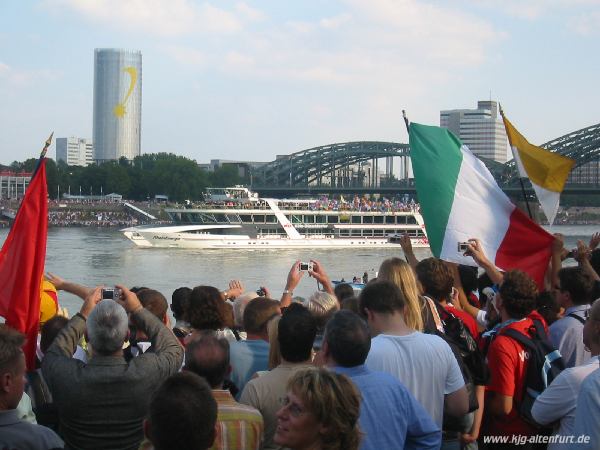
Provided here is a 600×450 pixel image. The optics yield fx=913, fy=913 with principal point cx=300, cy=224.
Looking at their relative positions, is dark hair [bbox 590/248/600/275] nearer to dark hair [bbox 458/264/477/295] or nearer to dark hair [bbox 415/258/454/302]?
dark hair [bbox 458/264/477/295]

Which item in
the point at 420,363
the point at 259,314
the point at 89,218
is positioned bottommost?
the point at 89,218

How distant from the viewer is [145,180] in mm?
126875

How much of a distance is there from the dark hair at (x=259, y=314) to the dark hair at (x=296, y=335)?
0.78 metres

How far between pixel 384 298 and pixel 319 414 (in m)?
1.23

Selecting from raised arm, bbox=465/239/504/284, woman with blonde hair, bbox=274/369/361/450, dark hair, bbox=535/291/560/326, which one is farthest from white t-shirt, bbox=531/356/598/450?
raised arm, bbox=465/239/504/284

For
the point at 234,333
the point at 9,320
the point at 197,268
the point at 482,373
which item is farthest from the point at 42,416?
the point at 197,268

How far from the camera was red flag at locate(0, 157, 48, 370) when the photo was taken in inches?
196

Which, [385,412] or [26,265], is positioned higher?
[26,265]

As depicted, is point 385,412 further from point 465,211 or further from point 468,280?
point 465,211

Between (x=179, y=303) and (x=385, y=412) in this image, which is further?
(x=179, y=303)

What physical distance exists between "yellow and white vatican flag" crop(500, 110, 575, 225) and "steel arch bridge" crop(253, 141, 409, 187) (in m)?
106

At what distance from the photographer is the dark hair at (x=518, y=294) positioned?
177 inches

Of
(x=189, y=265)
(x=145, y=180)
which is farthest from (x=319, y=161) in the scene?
(x=189, y=265)

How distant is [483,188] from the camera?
299 inches
